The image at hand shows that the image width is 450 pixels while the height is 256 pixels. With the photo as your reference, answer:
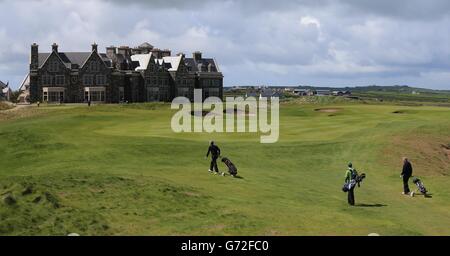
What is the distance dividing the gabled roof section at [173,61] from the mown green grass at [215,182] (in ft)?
216

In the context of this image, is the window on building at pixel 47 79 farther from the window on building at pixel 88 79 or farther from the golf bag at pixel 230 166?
the golf bag at pixel 230 166

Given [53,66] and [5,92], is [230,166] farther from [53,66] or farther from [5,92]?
[5,92]

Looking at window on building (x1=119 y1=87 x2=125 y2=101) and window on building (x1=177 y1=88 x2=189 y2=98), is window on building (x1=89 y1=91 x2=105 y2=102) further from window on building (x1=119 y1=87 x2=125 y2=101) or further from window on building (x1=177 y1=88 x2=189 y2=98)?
window on building (x1=177 y1=88 x2=189 y2=98)

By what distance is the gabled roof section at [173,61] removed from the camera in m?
128

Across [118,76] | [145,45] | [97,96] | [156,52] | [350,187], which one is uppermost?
[145,45]

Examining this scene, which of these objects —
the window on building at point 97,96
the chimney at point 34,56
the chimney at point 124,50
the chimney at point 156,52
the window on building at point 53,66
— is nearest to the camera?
the chimney at point 34,56

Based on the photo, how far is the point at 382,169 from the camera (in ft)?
140

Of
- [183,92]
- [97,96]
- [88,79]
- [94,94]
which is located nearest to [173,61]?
[183,92]

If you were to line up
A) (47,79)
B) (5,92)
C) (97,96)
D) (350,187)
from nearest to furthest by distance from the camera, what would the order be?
(350,187), (47,79), (97,96), (5,92)

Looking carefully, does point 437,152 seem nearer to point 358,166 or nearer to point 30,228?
point 358,166

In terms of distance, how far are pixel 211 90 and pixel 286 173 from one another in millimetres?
97932

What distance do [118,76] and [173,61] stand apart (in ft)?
50.4

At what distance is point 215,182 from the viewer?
107ft

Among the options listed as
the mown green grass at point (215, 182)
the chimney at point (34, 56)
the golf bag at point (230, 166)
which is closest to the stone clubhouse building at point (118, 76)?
the chimney at point (34, 56)
